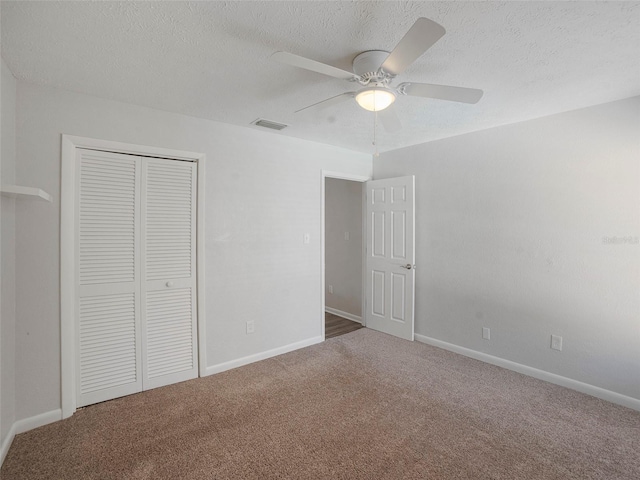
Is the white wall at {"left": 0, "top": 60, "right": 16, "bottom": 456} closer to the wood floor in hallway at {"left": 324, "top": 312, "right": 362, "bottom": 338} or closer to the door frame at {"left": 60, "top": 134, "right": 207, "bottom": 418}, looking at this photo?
the door frame at {"left": 60, "top": 134, "right": 207, "bottom": 418}

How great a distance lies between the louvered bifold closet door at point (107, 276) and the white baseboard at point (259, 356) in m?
0.65

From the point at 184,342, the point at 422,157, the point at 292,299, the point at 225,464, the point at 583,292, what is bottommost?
the point at 225,464

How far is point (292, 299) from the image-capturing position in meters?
3.66

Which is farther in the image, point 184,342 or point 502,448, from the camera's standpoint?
point 184,342

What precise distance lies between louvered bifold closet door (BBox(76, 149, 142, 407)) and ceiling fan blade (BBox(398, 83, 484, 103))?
7.25 feet

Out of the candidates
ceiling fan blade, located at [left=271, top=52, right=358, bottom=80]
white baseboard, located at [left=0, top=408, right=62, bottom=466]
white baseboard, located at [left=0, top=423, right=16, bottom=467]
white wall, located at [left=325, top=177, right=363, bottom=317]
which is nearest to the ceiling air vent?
ceiling fan blade, located at [left=271, top=52, right=358, bottom=80]

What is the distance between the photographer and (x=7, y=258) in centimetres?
204

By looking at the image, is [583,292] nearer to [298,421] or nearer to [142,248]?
[298,421]

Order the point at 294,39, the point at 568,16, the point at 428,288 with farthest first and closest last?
the point at 428,288
the point at 294,39
the point at 568,16

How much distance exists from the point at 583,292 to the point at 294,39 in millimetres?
2998

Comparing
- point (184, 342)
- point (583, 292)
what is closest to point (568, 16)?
point (583, 292)

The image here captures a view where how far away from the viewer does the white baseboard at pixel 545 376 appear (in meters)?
2.54

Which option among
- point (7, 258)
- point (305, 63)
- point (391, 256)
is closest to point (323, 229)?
point (391, 256)

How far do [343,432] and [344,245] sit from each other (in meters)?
3.23
